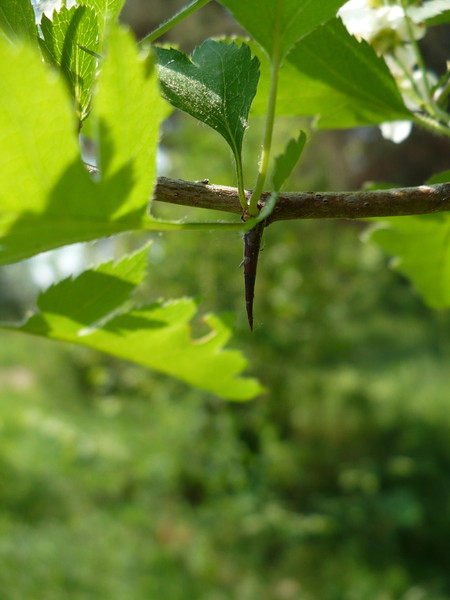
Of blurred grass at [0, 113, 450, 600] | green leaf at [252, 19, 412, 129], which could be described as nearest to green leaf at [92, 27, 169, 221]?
green leaf at [252, 19, 412, 129]

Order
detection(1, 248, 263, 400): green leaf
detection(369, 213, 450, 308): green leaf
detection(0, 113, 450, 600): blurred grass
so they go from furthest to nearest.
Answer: detection(0, 113, 450, 600): blurred grass → detection(369, 213, 450, 308): green leaf → detection(1, 248, 263, 400): green leaf

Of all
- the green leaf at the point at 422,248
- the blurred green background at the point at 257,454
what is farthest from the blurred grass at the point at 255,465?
the green leaf at the point at 422,248

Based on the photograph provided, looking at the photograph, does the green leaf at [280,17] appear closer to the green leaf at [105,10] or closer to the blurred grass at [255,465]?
the green leaf at [105,10]

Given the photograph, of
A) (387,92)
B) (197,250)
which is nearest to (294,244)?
(197,250)

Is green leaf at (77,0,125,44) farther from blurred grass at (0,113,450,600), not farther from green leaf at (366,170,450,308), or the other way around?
blurred grass at (0,113,450,600)

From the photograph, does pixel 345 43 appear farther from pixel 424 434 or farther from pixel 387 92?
pixel 424 434

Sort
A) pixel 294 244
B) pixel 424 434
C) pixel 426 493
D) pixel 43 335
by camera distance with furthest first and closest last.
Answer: pixel 294 244 → pixel 424 434 → pixel 426 493 → pixel 43 335

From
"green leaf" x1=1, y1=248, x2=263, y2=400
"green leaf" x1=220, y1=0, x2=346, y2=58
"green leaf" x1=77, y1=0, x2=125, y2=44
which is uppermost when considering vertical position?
"green leaf" x1=77, y1=0, x2=125, y2=44
